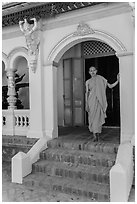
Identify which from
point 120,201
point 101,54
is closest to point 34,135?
point 120,201

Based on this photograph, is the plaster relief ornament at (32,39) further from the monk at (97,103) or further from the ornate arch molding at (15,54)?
the monk at (97,103)

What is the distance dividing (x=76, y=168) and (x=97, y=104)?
66.6 inches

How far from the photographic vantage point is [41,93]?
21.3 feet

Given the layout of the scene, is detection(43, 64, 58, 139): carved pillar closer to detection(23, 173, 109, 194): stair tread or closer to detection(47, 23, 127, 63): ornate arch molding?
detection(47, 23, 127, 63): ornate arch molding

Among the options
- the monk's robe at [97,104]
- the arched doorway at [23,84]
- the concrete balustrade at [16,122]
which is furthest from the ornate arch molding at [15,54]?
the monk's robe at [97,104]

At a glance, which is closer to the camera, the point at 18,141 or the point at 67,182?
the point at 67,182

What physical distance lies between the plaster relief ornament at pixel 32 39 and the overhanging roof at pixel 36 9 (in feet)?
0.74

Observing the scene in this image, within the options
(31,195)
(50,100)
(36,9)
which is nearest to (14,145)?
(50,100)

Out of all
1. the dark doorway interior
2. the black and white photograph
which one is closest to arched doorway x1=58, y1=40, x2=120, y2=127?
the dark doorway interior

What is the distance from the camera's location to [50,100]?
6430 mm

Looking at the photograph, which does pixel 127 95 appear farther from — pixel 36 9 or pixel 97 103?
pixel 36 9

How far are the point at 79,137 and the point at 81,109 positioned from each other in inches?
94.4

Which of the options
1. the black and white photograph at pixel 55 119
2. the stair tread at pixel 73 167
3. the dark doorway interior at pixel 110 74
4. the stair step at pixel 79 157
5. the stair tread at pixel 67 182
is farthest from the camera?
the dark doorway interior at pixel 110 74

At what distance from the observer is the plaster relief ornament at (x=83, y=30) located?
5.79 meters
